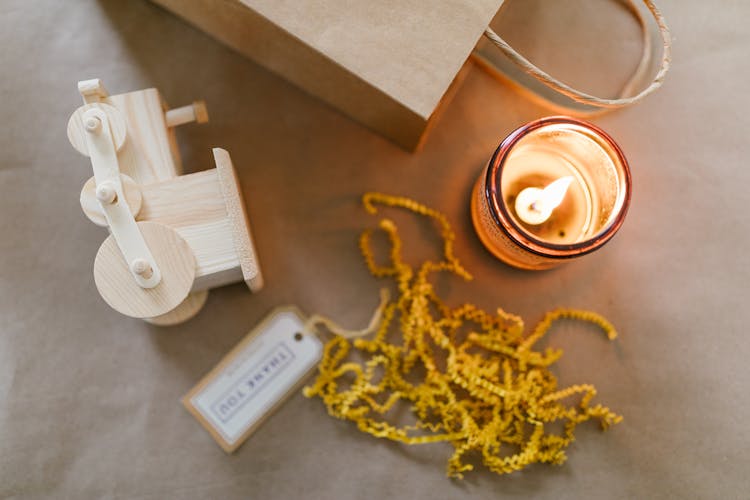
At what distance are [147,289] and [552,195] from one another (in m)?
0.37

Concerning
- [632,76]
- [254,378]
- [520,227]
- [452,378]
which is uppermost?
[632,76]

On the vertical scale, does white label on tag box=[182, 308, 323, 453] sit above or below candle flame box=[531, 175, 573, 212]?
below

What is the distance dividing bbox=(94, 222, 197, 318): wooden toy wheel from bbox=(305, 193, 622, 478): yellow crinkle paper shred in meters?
0.18

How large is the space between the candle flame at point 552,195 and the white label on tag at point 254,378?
10.4 inches

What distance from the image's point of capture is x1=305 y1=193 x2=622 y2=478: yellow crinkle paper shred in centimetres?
59

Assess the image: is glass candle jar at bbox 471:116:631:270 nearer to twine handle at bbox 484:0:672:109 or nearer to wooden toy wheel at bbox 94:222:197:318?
twine handle at bbox 484:0:672:109

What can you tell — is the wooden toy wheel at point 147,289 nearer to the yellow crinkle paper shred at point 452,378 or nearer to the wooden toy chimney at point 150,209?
the wooden toy chimney at point 150,209

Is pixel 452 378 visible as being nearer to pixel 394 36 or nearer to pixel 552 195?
pixel 552 195

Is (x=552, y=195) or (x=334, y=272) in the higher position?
(x=552, y=195)

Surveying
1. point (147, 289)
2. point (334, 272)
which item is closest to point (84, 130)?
point (147, 289)

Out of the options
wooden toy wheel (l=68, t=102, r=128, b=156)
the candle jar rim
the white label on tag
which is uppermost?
the candle jar rim

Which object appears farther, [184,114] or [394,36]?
[184,114]

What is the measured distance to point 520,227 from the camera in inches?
20.1

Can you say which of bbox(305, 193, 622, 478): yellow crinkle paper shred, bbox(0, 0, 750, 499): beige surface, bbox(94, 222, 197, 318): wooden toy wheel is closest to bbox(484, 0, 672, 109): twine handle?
bbox(0, 0, 750, 499): beige surface
